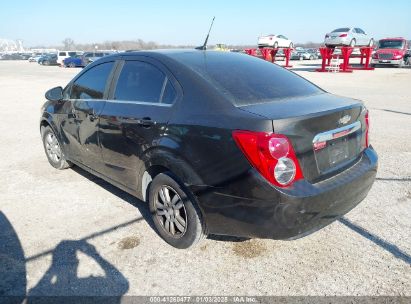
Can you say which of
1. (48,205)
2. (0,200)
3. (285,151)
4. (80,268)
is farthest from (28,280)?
(285,151)

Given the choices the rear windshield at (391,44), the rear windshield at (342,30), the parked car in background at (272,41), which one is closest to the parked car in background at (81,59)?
the parked car in background at (272,41)

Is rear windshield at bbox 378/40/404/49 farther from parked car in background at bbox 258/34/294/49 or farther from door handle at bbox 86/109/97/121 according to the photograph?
door handle at bbox 86/109/97/121

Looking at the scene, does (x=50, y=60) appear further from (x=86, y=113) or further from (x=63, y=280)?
(x=63, y=280)

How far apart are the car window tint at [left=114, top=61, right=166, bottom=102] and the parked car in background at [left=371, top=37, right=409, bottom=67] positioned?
104 feet

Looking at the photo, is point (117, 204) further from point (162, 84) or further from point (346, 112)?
point (346, 112)

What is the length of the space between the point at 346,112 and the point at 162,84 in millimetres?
1577

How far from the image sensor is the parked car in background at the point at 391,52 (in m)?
29.4

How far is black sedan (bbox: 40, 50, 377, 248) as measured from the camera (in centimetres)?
236

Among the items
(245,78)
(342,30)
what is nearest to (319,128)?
(245,78)

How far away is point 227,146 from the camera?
Answer: 244cm

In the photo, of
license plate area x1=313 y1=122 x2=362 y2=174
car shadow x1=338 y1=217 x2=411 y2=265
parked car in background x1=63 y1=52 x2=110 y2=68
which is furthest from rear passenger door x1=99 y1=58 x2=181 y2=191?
parked car in background x1=63 y1=52 x2=110 y2=68

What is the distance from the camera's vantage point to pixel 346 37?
24359 millimetres

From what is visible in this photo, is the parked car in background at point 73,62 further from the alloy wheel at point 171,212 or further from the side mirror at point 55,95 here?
the alloy wheel at point 171,212

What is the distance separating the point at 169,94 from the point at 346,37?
81.8 feet
